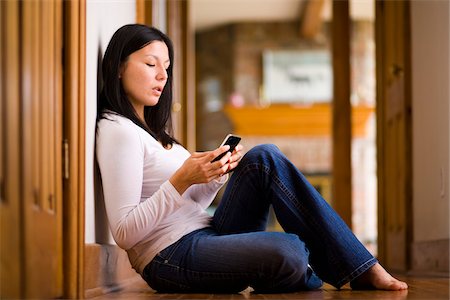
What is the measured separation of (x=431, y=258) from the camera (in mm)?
3404

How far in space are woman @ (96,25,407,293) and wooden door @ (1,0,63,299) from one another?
0.81ft

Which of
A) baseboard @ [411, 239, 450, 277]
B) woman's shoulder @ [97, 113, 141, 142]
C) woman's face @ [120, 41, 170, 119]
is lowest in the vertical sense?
baseboard @ [411, 239, 450, 277]

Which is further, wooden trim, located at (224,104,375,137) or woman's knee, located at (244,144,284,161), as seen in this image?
wooden trim, located at (224,104,375,137)

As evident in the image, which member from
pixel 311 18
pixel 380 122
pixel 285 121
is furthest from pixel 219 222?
pixel 285 121

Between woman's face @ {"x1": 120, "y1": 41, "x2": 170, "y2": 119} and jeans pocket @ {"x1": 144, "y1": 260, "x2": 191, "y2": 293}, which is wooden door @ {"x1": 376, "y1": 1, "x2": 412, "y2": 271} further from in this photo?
jeans pocket @ {"x1": 144, "y1": 260, "x2": 191, "y2": 293}

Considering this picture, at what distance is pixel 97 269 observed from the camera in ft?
7.97

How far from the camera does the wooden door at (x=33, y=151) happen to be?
1530 mm

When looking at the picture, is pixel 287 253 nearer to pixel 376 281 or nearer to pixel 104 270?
pixel 376 281

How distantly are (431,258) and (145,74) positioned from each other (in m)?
1.59

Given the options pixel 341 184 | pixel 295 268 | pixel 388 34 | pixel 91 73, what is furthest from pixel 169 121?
pixel 341 184

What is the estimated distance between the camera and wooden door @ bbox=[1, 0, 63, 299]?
1.53m

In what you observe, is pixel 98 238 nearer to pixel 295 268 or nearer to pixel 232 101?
pixel 295 268

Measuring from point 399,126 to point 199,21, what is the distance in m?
5.94

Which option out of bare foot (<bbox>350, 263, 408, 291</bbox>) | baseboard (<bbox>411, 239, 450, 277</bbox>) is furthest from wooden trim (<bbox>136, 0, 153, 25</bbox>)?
bare foot (<bbox>350, 263, 408, 291</bbox>)
